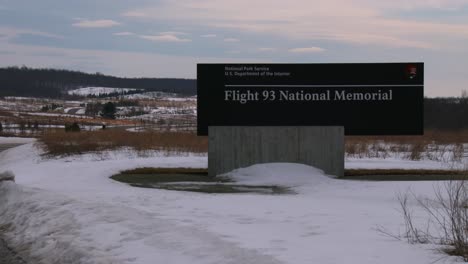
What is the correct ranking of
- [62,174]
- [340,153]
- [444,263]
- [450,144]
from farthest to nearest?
[450,144] → [62,174] → [340,153] → [444,263]

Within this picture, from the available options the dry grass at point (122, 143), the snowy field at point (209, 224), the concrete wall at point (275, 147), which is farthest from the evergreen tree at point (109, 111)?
the snowy field at point (209, 224)

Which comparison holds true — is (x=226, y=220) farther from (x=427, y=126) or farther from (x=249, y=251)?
(x=427, y=126)

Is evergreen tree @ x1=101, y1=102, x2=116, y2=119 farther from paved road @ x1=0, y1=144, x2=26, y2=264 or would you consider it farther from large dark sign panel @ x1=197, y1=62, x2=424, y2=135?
paved road @ x1=0, y1=144, x2=26, y2=264

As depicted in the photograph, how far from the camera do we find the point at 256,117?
674 inches

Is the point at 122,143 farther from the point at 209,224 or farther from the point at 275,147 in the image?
the point at 209,224

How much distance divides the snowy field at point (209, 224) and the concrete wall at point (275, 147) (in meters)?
1.43

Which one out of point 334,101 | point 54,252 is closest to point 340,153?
point 334,101

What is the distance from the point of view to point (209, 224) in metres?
9.03

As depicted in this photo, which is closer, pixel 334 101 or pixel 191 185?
pixel 191 185

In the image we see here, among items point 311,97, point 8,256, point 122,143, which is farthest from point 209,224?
point 122,143

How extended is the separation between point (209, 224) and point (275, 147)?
8.11m

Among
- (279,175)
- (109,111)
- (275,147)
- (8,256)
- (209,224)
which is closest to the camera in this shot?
(8,256)

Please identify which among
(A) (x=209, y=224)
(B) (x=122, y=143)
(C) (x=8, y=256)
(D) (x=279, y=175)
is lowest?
(B) (x=122, y=143)

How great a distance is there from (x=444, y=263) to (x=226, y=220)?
4005mm
